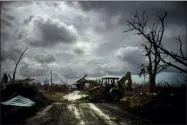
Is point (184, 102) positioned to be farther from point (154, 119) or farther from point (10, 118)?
point (10, 118)

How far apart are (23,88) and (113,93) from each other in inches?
503

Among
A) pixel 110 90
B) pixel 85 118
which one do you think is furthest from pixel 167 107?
pixel 110 90

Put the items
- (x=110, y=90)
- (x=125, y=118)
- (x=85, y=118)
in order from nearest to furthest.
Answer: (x=85, y=118) < (x=125, y=118) < (x=110, y=90)

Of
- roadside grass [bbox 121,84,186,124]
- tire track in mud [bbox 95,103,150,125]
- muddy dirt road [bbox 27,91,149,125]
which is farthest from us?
roadside grass [bbox 121,84,186,124]

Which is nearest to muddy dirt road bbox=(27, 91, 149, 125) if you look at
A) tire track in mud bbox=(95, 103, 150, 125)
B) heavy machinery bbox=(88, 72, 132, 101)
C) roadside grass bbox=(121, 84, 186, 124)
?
tire track in mud bbox=(95, 103, 150, 125)

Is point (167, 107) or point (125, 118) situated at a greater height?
→ point (167, 107)

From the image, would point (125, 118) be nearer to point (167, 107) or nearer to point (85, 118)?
point (85, 118)

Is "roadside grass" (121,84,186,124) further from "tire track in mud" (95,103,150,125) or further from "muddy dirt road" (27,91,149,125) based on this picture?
"muddy dirt road" (27,91,149,125)

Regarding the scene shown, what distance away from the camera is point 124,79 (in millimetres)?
31438

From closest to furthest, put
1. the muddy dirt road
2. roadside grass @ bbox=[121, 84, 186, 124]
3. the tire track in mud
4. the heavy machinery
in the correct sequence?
1. the muddy dirt road
2. the tire track in mud
3. roadside grass @ bbox=[121, 84, 186, 124]
4. the heavy machinery

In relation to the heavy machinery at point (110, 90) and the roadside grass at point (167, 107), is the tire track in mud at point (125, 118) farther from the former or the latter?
the heavy machinery at point (110, 90)

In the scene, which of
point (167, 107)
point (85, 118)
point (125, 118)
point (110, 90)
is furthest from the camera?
point (110, 90)

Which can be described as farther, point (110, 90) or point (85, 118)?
point (110, 90)

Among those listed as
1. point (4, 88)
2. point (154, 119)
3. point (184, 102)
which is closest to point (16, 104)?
point (4, 88)
